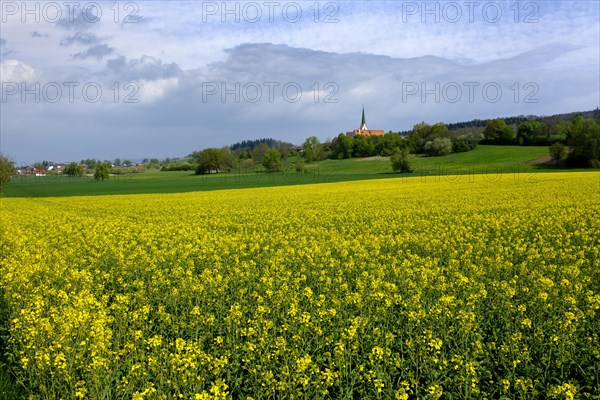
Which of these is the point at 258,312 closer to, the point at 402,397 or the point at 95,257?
the point at 402,397

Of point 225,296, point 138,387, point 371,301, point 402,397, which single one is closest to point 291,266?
point 225,296

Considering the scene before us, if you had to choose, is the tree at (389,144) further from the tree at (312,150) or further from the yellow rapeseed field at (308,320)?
the yellow rapeseed field at (308,320)

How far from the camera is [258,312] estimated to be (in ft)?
26.0

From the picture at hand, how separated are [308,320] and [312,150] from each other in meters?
132

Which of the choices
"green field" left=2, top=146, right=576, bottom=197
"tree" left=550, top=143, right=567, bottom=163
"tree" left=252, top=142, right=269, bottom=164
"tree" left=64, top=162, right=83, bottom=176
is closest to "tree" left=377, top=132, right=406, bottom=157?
"green field" left=2, top=146, right=576, bottom=197

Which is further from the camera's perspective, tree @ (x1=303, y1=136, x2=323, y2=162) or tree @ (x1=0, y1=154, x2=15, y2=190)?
tree @ (x1=303, y1=136, x2=323, y2=162)

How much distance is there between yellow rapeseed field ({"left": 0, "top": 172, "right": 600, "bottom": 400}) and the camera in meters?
6.16

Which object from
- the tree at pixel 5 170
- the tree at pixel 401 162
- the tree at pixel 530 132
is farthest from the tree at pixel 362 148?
the tree at pixel 5 170

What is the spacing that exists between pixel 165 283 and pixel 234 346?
425 centimetres

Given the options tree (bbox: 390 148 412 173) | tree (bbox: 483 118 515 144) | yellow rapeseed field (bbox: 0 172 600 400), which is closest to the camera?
yellow rapeseed field (bbox: 0 172 600 400)

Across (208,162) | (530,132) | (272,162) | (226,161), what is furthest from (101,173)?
(530,132)

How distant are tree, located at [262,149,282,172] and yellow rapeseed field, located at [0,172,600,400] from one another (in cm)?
9049

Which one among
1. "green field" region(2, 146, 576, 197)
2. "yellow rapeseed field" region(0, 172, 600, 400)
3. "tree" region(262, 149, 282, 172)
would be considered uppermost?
"tree" region(262, 149, 282, 172)

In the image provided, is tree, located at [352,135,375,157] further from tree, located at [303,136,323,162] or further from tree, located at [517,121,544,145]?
tree, located at [517,121,544,145]
